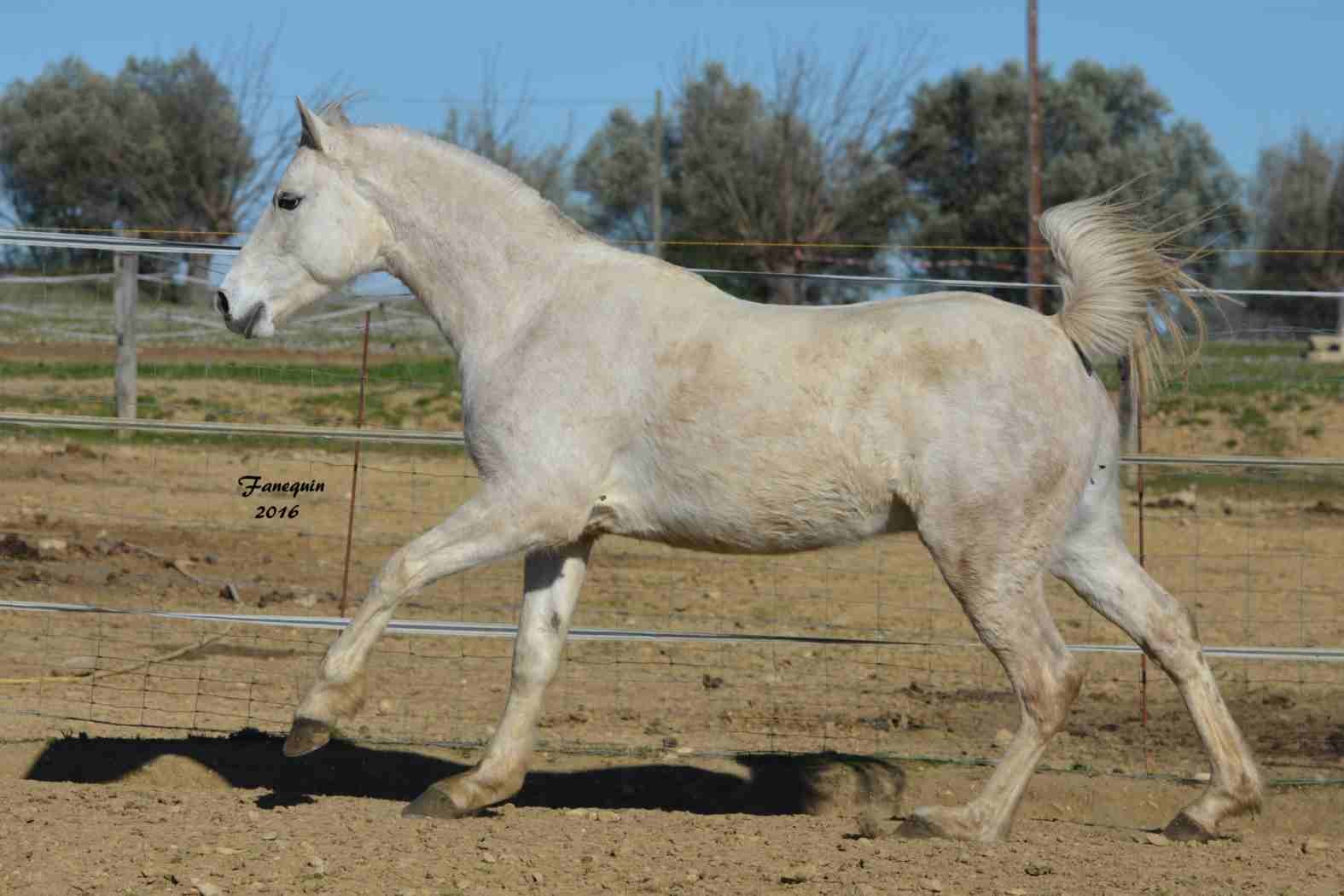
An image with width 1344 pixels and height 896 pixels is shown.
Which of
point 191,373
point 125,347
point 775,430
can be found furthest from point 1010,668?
point 191,373

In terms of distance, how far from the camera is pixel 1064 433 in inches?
185

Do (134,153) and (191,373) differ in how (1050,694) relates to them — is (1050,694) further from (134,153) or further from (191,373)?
(134,153)

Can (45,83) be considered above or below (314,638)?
above

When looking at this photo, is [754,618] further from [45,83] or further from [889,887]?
[45,83]

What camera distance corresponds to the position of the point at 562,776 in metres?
6.20

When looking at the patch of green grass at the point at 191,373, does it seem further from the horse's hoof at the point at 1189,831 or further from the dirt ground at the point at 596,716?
the horse's hoof at the point at 1189,831

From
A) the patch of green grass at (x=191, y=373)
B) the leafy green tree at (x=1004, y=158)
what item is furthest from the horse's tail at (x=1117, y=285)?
the leafy green tree at (x=1004, y=158)

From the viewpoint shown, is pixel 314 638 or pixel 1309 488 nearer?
pixel 314 638

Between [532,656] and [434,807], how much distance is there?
607 mm

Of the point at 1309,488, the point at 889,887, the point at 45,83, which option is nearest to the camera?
the point at 889,887

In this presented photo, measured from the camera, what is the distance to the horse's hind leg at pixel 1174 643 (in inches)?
193

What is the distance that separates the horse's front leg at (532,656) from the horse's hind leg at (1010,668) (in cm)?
129

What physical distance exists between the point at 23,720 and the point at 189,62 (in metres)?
26.9

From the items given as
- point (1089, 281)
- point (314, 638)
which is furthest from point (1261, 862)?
point (314, 638)
